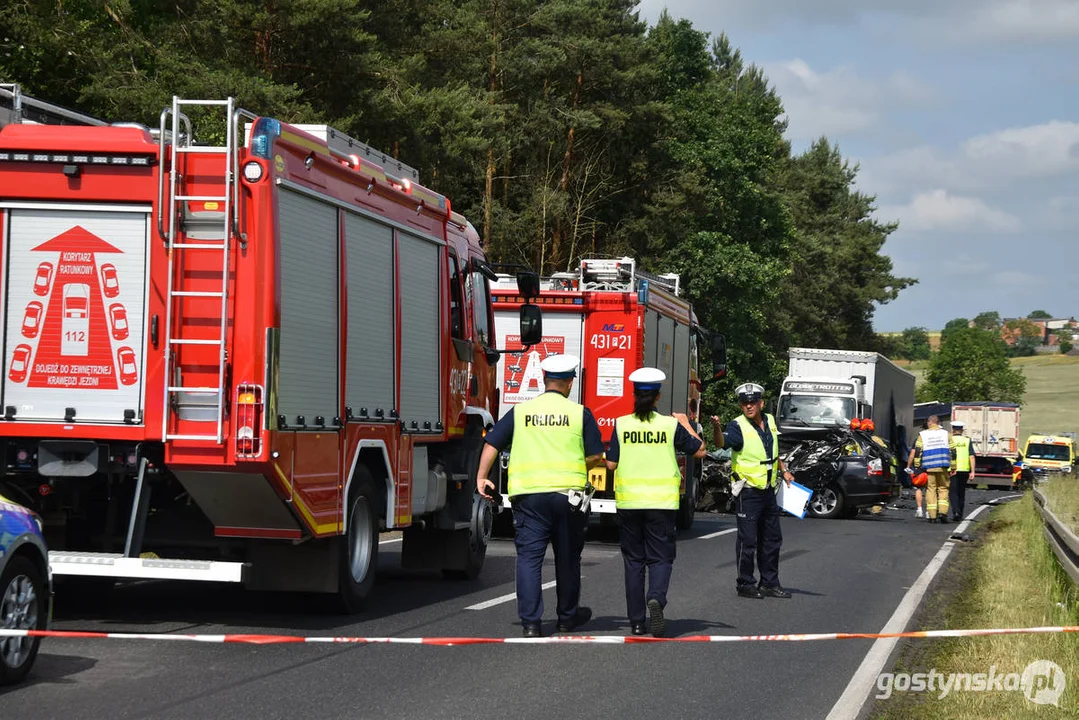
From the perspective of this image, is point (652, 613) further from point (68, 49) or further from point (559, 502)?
point (68, 49)

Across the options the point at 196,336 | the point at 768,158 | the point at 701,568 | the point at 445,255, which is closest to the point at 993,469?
the point at 768,158

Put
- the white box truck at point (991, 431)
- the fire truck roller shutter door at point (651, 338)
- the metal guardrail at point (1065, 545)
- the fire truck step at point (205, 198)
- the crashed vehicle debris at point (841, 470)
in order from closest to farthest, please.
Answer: the fire truck step at point (205, 198) → the metal guardrail at point (1065, 545) → the fire truck roller shutter door at point (651, 338) → the crashed vehicle debris at point (841, 470) → the white box truck at point (991, 431)

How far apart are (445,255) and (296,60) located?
20.5 m

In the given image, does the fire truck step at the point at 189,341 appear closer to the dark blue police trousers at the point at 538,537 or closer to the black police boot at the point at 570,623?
the dark blue police trousers at the point at 538,537

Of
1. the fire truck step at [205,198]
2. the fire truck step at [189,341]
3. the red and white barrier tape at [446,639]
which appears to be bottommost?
the red and white barrier tape at [446,639]

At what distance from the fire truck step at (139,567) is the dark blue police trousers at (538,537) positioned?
71.1 inches

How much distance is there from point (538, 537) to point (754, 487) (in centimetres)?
365

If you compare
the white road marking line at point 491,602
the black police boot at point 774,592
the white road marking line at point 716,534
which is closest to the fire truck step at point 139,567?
the white road marking line at point 491,602

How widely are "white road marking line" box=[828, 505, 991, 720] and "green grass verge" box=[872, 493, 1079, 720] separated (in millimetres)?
130

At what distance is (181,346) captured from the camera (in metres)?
9.70

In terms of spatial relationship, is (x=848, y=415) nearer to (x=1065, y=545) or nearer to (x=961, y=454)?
(x=961, y=454)

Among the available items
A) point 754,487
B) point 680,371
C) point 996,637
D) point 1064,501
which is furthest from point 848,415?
point 996,637

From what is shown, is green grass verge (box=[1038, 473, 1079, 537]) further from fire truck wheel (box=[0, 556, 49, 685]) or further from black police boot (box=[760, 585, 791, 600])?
fire truck wheel (box=[0, 556, 49, 685])

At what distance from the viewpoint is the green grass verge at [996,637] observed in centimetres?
818
